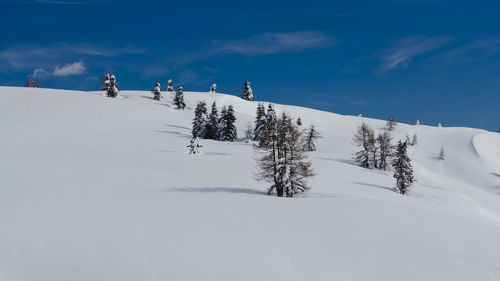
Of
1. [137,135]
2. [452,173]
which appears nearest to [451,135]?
[452,173]

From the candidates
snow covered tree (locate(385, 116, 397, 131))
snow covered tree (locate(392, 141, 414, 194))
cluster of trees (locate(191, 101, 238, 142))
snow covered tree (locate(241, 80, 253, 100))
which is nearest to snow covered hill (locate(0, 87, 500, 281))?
snow covered tree (locate(392, 141, 414, 194))

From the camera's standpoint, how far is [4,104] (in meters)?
68.1

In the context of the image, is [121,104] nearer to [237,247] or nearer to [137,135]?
[137,135]

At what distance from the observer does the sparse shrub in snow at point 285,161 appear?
22812mm

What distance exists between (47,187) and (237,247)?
14413 millimetres

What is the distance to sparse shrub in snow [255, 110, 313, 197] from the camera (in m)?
22.8

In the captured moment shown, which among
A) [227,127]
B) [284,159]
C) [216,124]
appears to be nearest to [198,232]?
[284,159]

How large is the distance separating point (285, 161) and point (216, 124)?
52151 mm

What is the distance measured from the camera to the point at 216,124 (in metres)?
73.8

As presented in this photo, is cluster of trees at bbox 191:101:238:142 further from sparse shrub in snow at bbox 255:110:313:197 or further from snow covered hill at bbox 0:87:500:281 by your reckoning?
sparse shrub in snow at bbox 255:110:313:197

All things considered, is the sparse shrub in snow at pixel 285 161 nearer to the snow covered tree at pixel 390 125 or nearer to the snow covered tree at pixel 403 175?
the snow covered tree at pixel 403 175

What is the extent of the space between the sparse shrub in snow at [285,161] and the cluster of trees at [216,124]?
4679 centimetres

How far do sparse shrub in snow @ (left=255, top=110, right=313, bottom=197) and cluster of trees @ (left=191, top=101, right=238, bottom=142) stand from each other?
154 feet

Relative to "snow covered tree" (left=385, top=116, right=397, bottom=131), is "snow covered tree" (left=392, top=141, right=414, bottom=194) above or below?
below
